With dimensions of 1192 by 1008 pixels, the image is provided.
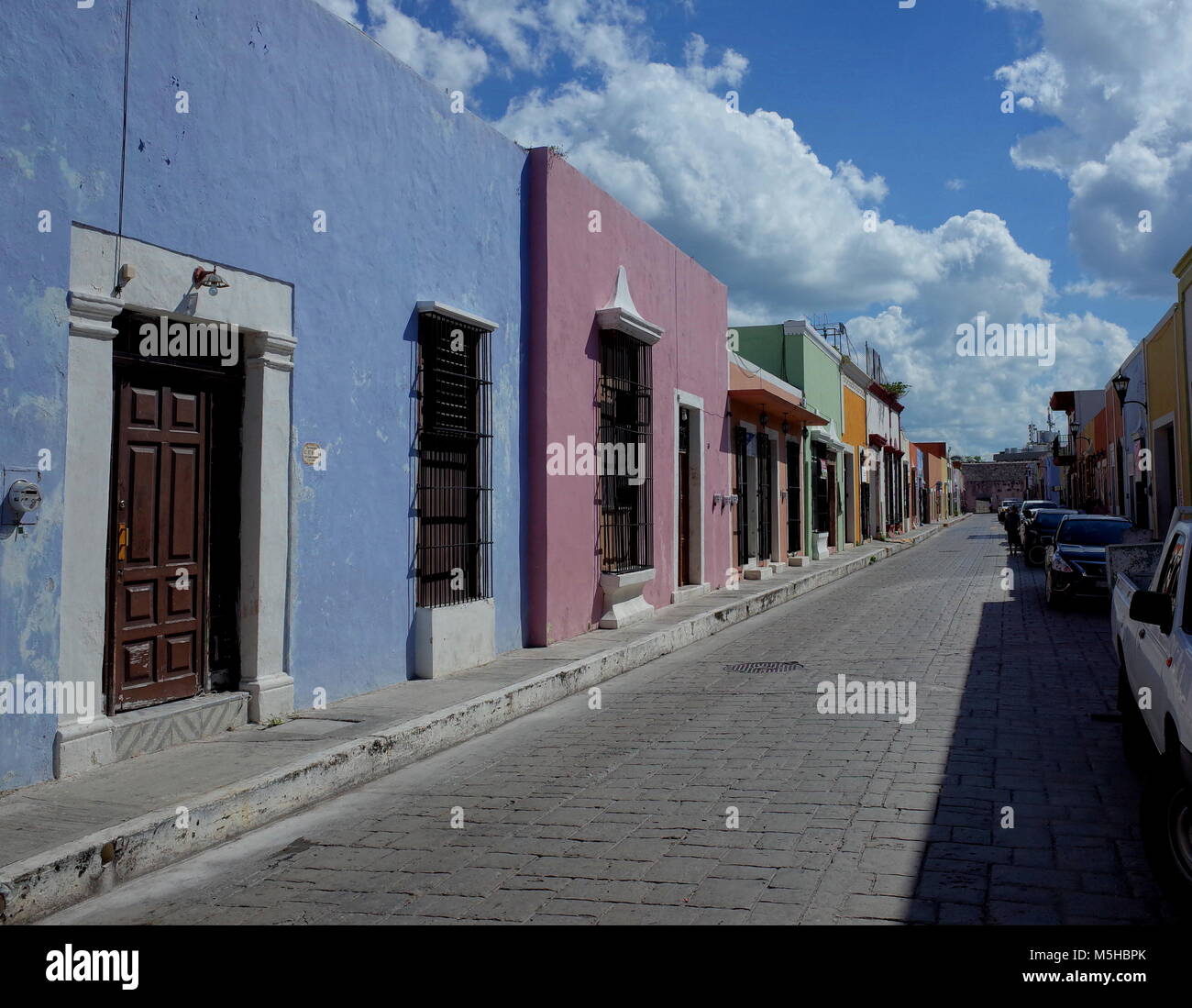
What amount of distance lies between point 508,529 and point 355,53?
184 inches

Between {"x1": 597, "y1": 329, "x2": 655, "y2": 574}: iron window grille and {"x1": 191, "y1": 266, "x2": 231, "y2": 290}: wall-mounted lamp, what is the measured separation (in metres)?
6.38

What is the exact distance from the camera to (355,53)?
26.1ft

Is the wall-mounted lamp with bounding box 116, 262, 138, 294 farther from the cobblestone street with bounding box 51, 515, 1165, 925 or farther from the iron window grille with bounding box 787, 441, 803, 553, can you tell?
the iron window grille with bounding box 787, 441, 803, 553

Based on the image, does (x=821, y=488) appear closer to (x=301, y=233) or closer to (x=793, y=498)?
(x=793, y=498)

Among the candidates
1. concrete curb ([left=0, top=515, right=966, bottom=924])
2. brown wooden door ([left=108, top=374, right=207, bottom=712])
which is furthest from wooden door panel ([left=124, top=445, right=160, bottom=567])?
concrete curb ([left=0, top=515, right=966, bottom=924])

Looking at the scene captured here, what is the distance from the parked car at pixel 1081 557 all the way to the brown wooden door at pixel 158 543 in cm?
1168

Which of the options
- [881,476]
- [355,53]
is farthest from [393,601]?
[881,476]

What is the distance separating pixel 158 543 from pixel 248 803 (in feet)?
6.50

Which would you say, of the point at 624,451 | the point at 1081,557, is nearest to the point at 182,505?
the point at 624,451

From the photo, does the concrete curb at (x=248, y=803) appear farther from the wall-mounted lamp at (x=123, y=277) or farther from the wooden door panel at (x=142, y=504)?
the wall-mounted lamp at (x=123, y=277)

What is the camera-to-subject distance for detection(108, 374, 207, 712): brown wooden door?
241 inches

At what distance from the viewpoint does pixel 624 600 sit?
12758 mm

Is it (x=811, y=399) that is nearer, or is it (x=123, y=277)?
(x=123, y=277)

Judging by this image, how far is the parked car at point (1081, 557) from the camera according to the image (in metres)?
13.7
